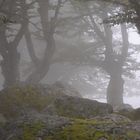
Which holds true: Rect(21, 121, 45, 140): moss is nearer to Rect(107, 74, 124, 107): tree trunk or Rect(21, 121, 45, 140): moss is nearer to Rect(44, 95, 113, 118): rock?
Rect(44, 95, 113, 118): rock

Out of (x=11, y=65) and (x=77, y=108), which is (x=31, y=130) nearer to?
(x=77, y=108)

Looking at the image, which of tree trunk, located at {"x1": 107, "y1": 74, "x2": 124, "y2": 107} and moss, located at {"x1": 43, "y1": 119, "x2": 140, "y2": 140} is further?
tree trunk, located at {"x1": 107, "y1": 74, "x2": 124, "y2": 107}

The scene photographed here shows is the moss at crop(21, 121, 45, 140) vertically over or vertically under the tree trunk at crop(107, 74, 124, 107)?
over

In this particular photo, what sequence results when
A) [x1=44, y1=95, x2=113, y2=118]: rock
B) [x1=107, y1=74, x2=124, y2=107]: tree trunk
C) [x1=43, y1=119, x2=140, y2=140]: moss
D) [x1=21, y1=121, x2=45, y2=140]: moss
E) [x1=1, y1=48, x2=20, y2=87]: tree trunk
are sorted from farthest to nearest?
[x1=107, y1=74, x2=124, y2=107]: tree trunk
[x1=1, y1=48, x2=20, y2=87]: tree trunk
[x1=44, y1=95, x2=113, y2=118]: rock
[x1=21, y1=121, x2=45, y2=140]: moss
[x1=43, y1=119, x2=140, y2=140]: moss

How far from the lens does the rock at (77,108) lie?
7660mm

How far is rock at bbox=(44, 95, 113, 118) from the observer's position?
7.66m

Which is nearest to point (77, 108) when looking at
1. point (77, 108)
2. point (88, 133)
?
point (77, 108)

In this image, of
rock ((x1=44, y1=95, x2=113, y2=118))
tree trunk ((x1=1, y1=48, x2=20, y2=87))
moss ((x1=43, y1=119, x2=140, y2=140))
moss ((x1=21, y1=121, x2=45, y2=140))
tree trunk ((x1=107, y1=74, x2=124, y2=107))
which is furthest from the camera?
tree trunk ((x1=107, y1=74, x2=124, y2=107))

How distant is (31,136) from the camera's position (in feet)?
16.7

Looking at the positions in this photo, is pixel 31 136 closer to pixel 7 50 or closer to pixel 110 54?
pixel 7 50

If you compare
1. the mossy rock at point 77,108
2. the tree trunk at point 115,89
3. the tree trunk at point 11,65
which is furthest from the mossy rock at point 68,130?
the tree trunk at point 115,89

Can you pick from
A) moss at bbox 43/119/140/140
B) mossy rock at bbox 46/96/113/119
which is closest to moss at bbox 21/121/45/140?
moss at bbox 43/119/140/140

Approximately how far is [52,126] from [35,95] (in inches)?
228

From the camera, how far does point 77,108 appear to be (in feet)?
25.2
